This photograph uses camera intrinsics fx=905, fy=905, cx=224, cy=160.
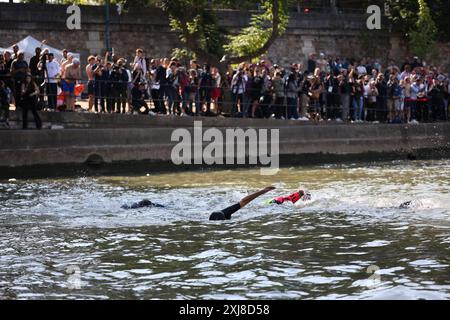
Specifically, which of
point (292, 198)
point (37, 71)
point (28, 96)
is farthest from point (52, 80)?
point (292, 198)

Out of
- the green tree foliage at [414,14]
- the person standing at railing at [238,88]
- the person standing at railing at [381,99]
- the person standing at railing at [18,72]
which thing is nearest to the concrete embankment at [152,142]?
the person standing at railing at [238,88]

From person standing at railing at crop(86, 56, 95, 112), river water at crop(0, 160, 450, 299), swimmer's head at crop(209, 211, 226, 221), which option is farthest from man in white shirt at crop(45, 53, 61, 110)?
swimmer's head at crop(209, 211, 226, 221)

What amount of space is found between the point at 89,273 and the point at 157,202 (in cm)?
690

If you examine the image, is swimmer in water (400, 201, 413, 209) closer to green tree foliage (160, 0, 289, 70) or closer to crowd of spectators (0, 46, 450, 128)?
crowd of spectators (0, 46, 450, 128)

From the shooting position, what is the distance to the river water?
1227cm

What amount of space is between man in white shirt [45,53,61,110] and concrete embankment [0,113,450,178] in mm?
521

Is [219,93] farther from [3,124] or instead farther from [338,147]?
[3,124]

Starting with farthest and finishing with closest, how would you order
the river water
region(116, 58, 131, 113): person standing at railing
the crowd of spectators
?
region(116, 58, 131, 113): person standing at railing → the crowd of spectators → the river water

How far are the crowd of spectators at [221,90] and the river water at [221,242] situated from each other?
149 inches

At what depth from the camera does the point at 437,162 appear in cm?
2980

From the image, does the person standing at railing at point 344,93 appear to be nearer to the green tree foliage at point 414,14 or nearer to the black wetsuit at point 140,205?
the black wetsuit at point 140,205

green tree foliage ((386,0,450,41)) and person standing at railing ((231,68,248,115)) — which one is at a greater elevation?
green tree foliage ((386,0,450,41))

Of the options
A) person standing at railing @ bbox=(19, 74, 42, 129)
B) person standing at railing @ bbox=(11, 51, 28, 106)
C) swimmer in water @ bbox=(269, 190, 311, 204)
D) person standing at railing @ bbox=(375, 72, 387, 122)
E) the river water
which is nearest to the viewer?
the river water
